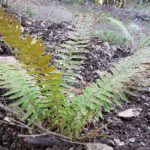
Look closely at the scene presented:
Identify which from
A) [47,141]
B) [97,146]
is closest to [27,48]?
[47,141]

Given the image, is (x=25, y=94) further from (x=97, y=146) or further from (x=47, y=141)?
(x=97, y=146)

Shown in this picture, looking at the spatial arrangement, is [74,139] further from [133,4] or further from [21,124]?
[133,4]

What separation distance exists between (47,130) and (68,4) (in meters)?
9.30

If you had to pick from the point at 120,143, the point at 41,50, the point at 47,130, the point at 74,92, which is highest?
the point at 41,50

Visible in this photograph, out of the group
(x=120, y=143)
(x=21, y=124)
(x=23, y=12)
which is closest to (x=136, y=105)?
(x=120, y=143)

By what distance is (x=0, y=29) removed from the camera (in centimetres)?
147

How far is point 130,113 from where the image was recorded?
217 centimetres

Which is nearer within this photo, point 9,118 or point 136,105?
point 9,118

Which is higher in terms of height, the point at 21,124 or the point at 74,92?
the point at 74,92

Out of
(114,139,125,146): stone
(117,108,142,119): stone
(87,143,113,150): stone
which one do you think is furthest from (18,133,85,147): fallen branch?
(117,108,142,119): stone

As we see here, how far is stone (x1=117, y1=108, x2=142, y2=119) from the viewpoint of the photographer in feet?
6.98

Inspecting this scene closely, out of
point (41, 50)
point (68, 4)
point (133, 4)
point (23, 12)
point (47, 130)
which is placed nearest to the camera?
point (41, 50)

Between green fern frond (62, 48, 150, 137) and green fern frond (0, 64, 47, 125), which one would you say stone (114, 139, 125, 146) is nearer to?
green fern frond (62, 48, 150, 137)

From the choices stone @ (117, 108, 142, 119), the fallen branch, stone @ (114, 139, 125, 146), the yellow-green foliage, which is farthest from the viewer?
stone @ (117, 108, 142, 119)
